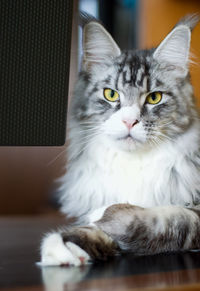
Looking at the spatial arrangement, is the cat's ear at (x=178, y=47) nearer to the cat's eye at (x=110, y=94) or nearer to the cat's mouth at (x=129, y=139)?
the cat's eye at (x=110, y=94)

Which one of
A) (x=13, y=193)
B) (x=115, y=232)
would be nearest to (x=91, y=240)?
(x=115, y=232)

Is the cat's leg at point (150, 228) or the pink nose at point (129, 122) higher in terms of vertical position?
the pink nose at point (129, 122)

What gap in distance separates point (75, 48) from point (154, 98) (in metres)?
1.49

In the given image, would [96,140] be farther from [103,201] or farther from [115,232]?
[115,232]

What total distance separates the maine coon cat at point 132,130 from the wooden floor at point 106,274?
0.29m

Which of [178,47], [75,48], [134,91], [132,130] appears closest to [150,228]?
[132,130]

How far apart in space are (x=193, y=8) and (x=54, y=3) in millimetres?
2557

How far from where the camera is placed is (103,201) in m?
1.41

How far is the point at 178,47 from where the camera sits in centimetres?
148

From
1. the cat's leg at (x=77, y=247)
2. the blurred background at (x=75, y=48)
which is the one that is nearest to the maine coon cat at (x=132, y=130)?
the cat's leg at (x=77, y=247)

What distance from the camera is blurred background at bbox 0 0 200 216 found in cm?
292

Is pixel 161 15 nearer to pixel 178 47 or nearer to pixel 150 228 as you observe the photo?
pixel 178 47

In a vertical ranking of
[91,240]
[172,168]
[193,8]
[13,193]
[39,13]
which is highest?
[193,8]

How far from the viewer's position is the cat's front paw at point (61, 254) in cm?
86
